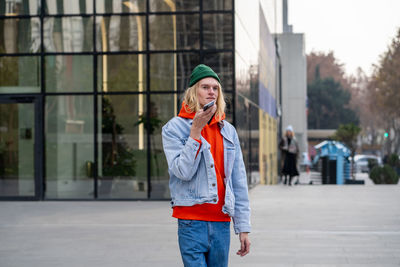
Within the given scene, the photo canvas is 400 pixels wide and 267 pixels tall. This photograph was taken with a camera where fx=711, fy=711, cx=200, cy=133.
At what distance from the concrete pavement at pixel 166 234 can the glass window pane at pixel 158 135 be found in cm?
71

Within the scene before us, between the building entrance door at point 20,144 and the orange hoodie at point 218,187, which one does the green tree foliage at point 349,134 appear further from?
the orange hoodie at point 218,187

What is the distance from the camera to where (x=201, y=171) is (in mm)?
3854

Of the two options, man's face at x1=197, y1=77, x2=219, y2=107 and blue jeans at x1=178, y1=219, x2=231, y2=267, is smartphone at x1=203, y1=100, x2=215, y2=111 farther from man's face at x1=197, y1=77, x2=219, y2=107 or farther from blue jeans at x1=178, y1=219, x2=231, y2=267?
blue jeans at x1=178, y1=219, x2=231, y2=267

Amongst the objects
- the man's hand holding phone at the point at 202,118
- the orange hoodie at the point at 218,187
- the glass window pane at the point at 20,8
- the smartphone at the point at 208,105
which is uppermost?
the glass window pane at the point at 20,8

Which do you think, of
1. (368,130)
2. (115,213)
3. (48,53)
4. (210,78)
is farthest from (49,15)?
(368,130)

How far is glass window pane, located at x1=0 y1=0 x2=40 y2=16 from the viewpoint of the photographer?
650 inches

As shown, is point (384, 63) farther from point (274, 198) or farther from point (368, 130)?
point (368, 130)

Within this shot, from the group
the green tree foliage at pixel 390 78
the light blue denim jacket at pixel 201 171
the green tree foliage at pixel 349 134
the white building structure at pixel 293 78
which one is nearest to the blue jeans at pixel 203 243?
the light blue denim jacket at pixel 201 171

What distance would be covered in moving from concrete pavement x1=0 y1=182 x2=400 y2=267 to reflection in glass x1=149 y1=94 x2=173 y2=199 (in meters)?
0.71

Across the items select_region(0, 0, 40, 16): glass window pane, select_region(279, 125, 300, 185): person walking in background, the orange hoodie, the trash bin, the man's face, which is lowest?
the trash bin

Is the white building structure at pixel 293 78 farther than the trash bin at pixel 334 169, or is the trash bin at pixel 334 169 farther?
the white building structure at pixel 293 78

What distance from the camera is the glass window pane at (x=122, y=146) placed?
53.4 ft

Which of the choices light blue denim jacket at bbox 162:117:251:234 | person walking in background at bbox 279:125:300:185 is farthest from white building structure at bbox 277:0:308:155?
light blue denim jacket at bbox 162:117:251:234

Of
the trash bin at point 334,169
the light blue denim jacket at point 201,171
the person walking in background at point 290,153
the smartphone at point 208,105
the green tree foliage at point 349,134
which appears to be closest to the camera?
the smartphone at point 208,105
